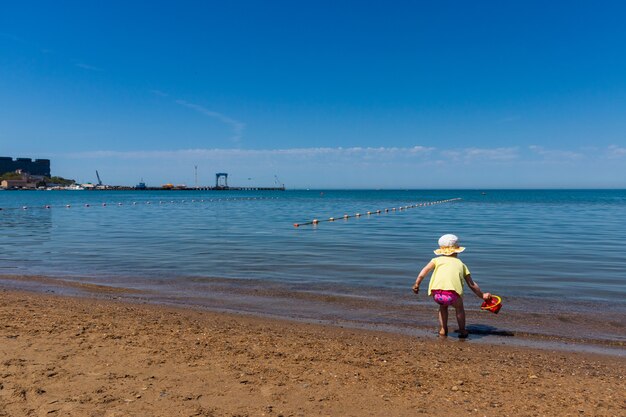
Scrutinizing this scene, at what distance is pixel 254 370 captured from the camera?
627cm

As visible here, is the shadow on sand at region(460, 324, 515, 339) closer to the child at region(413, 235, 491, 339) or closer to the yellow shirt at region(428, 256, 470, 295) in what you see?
the child at region(413, 235, 491, 339)

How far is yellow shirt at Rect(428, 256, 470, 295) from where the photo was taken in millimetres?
8266

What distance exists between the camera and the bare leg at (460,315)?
27.3ft

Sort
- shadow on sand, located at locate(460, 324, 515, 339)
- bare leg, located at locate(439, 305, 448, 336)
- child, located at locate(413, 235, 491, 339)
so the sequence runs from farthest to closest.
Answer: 1. shadow on sand, located at locate(460, 324, 515, 339)
2. bare leg, located at locate(439, 305, 448, 336)
3. child, located at locate(413, 235, 491, 339)

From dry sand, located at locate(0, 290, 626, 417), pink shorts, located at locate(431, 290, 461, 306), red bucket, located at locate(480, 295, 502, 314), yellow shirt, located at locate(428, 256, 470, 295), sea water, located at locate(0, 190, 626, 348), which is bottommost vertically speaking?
sea water, located at locate(0, 190, 626, 348)

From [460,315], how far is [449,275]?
676mm

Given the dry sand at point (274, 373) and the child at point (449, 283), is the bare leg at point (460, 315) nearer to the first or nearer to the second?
the child at point (449, 283)

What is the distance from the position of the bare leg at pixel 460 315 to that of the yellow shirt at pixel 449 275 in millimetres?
167

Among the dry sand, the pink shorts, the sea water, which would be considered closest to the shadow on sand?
the dry sand

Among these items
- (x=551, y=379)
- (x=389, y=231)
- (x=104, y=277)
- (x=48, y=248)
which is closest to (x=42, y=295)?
(x=104, y=277)

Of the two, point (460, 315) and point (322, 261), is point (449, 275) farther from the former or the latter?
point (322, 261)

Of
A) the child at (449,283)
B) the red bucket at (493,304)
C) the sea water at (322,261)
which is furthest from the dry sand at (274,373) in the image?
the sea water at (322,261)

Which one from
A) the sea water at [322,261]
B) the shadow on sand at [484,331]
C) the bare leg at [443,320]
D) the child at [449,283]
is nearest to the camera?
the child at [449,283]

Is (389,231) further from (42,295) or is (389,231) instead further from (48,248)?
(42,295)
